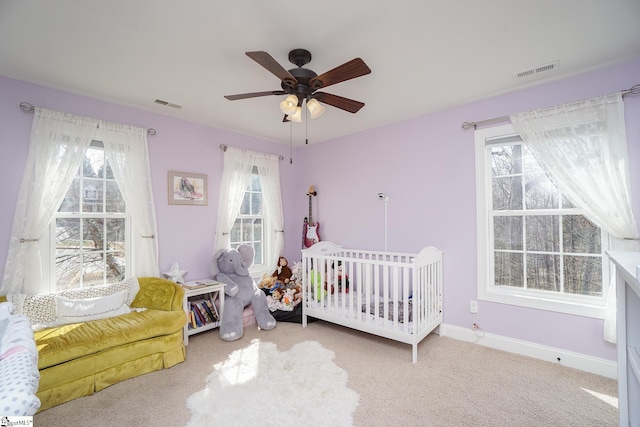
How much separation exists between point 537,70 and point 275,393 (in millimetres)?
2965

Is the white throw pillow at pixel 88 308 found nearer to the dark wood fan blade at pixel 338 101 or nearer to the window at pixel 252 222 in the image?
the window at pixel 252 222

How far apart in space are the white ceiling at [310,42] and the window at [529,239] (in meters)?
0.61

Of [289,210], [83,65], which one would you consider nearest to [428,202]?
[289,210]

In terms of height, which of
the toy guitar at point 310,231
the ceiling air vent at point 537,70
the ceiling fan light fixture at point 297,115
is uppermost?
the ceiling air vent at point 537,70

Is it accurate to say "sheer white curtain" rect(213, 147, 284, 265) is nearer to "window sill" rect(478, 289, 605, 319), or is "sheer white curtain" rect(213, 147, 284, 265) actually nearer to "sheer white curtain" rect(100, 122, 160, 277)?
"sheer white curtain" rect(100, 122, 160, 277)

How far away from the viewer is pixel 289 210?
14.0 feet

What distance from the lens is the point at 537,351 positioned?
7.81ft

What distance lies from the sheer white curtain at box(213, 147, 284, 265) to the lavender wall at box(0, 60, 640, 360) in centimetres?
11

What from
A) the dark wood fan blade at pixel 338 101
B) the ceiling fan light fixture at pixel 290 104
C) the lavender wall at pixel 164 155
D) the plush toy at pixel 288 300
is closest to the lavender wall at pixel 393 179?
the lavender wall at pixel 164 155

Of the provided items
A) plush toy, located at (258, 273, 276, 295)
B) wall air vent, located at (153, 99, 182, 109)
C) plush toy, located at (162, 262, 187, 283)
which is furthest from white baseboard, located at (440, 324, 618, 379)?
wall air vent, located at (153, 99, 182, 109)

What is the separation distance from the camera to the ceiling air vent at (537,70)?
6.85 feet

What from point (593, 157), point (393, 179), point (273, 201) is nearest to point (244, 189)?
point (273, 201)

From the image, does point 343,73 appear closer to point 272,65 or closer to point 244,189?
point 272,65

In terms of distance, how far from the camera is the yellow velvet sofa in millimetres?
1819
